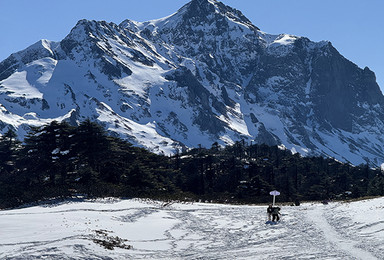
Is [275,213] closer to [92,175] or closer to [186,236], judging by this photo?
[186,236]

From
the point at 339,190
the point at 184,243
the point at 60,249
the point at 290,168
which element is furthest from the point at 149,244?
the point at 290,168

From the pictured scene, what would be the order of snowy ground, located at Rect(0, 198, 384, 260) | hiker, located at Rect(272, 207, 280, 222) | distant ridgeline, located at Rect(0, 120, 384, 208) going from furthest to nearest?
distant ridgeline, located at Rect(0, 120, 384, 208) → hiker, located at Rect(272, 207, 280, 222) → snowy ground, located at Rect(0, 198, 384, 260)

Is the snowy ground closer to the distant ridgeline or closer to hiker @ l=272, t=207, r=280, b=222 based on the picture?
hiker @ l=272, t=207, r=280, b=222

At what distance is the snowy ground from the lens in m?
23.0

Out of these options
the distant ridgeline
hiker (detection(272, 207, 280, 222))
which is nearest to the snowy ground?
hiker (detection(272, 207, 280, 222))

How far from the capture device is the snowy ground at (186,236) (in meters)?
23.0

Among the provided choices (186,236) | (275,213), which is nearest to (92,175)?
(275,213)

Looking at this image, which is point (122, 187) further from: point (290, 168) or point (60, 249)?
point (290, 168)

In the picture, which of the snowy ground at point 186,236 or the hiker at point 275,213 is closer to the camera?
the snowy ground at point 186,236

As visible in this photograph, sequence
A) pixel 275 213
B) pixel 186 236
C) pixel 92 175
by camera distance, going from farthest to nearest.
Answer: pixel 92 175
pixel 275 213
pixel 186 236

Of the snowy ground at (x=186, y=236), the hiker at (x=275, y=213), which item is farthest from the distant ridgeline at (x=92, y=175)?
the hiker at (x=275, y=213)

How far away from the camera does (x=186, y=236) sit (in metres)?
31.3

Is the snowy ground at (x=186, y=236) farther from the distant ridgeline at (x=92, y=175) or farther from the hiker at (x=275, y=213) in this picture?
the distant ridgeline at (x=92, y=175)

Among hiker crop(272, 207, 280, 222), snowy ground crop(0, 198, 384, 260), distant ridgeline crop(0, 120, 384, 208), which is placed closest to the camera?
snowy ground crop(0, 198, 384, 260)
